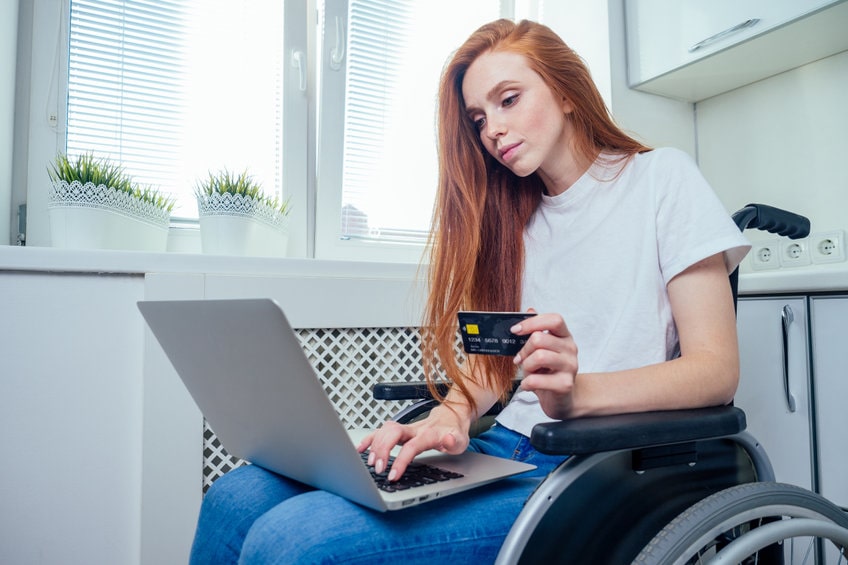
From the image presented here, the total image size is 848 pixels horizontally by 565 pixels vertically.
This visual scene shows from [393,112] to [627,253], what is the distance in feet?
4.06

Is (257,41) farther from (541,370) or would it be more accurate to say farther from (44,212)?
(541,370)

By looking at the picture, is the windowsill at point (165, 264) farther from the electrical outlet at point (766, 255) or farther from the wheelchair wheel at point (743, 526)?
the electrical outlet at point (766, 255)

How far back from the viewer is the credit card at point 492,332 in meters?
0.69

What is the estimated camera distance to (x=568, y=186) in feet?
3.58

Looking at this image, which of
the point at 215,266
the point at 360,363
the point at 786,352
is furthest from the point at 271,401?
the point at 786,352

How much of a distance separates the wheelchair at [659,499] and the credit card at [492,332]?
10 centimetres

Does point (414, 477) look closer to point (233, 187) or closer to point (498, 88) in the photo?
point (498, 88)

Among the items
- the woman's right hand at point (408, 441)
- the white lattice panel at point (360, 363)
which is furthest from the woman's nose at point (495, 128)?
the white lattice panel at point (360, 363)

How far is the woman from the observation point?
687 mm

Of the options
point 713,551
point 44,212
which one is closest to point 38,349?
point 44,212

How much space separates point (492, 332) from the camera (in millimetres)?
697

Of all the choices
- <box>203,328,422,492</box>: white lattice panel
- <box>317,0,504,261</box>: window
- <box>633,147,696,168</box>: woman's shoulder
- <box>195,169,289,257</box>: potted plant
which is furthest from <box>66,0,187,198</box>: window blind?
<box>633,147,696,168</box>: woman's shoulder

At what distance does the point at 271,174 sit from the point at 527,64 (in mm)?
1053

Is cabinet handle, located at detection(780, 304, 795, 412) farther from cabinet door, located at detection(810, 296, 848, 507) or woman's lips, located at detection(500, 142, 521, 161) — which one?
woman's lips, located at detection(500, 142, 521, 161)
